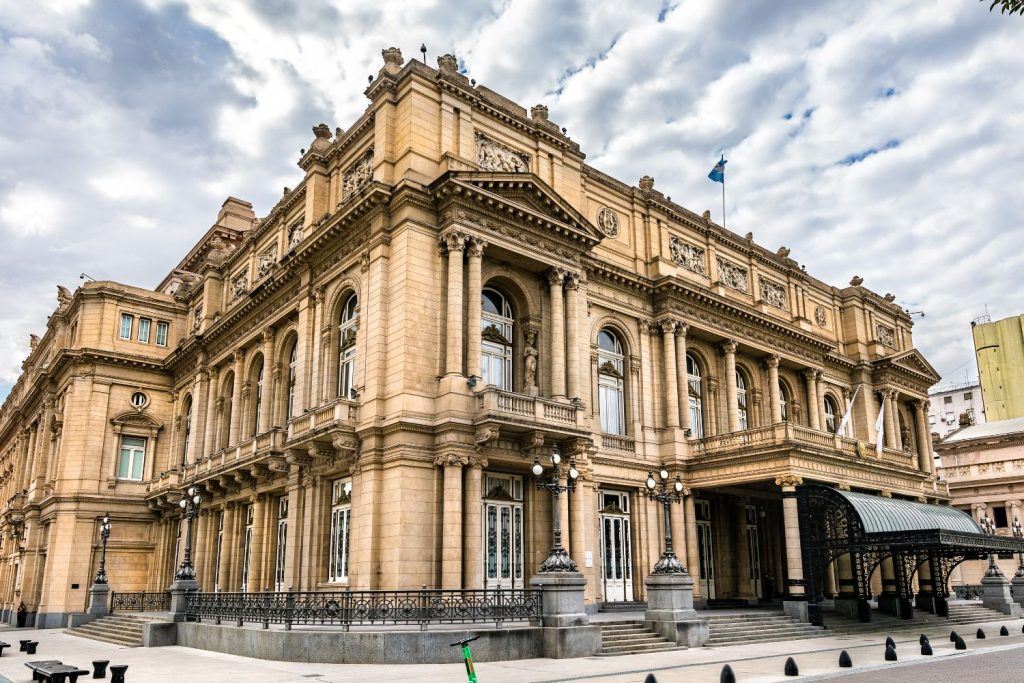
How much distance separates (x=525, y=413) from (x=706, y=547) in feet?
46.5

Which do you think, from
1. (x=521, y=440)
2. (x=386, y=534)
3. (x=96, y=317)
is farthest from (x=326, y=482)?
(x=96, y=317)

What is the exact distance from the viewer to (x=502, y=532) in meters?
27.7

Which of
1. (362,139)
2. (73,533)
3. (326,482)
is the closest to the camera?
(326,482)

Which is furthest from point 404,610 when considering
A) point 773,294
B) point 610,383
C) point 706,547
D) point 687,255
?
point 773,294

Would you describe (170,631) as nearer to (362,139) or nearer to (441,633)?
(441,633)

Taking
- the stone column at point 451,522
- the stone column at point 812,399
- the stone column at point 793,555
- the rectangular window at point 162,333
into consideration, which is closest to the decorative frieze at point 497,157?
the stone column at point 451,522

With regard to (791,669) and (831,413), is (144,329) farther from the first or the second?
(791,669)

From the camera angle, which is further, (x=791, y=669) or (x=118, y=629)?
(x=118, y=629)

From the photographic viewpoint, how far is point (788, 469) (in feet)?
99.5

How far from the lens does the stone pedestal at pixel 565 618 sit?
20.1 meters

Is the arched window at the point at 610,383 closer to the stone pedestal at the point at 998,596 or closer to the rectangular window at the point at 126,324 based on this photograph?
the stone pedestal at the point at 998,596

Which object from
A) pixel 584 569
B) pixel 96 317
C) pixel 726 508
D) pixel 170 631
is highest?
pixel 96 317

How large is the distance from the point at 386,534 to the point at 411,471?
210 centimetres

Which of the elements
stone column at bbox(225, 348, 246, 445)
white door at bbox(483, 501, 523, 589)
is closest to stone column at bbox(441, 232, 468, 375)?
white door at bbox(483, 501, 523, 589)
